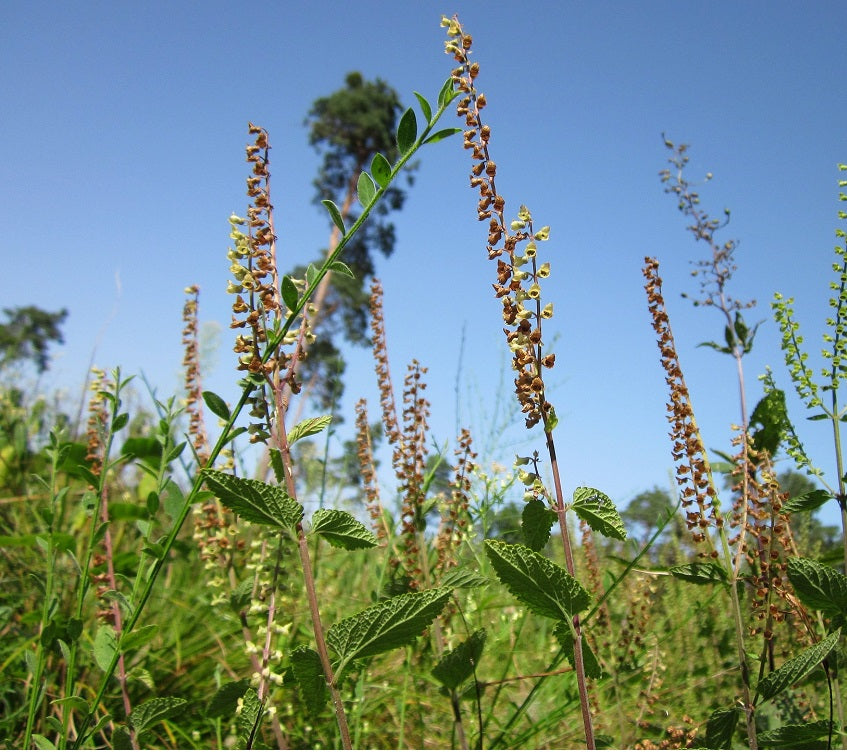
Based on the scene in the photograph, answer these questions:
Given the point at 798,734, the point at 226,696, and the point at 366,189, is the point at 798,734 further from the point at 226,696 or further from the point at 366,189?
the point at 366,189

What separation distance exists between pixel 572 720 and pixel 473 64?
218 centimetres

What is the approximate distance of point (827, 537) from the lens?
4094mm

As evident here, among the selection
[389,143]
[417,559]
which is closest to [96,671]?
[417,559]

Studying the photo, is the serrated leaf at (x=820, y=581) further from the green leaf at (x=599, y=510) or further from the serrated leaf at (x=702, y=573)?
the green leaf at (x=599, y=510)

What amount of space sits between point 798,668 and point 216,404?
972 millimetres

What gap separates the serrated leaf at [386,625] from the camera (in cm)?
90

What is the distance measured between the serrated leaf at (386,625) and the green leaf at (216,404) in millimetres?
371

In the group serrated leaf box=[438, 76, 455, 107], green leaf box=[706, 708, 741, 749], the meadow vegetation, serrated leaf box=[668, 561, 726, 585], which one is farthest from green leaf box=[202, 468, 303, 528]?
green leaf box=[706, 708, 741, 749]

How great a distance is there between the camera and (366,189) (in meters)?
1.01

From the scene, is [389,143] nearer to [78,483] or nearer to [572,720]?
[78,483]

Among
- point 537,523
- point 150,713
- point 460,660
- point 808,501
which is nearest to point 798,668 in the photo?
point 808,501

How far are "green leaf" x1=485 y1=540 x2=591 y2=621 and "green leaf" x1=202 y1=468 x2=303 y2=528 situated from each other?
289mm

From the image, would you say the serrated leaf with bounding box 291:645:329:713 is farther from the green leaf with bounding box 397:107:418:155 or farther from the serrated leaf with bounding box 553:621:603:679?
the green leaf with bounding box 397:107:418:155

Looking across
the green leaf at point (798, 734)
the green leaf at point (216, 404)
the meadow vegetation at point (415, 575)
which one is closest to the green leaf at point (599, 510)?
the meadow vegetation at point (415, 575)
